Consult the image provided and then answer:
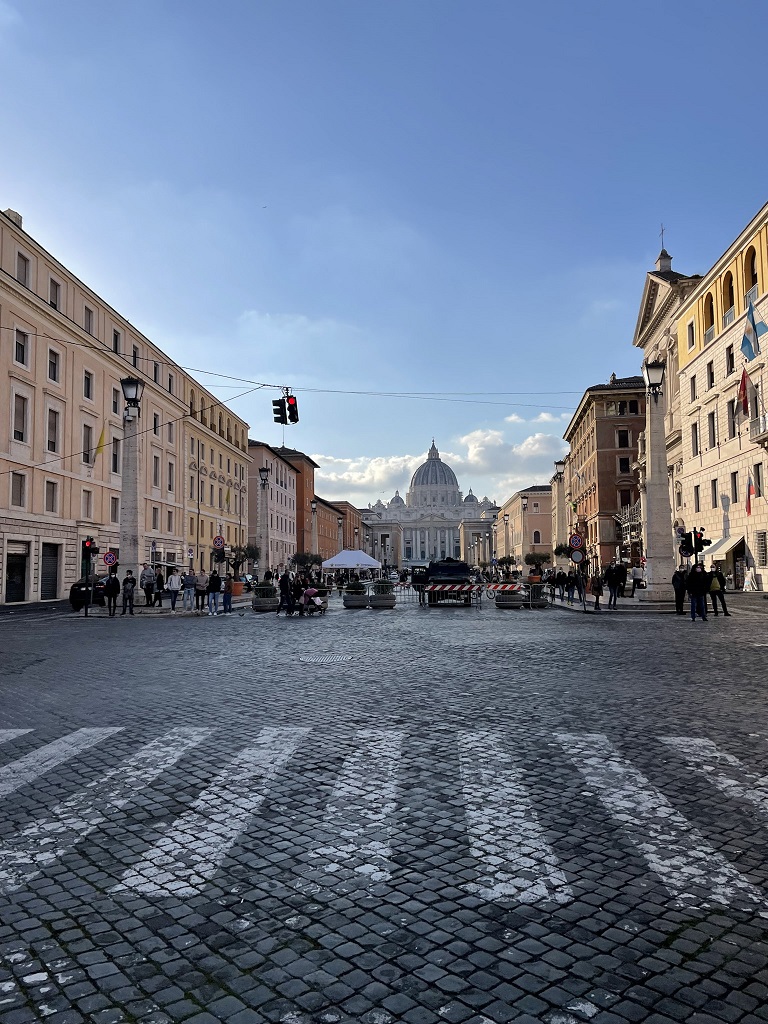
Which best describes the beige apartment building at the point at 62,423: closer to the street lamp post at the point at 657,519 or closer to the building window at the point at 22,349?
the building window at the point at 22,349

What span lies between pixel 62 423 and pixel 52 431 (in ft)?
2.62

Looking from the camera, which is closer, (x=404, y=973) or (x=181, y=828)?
(x=404, y=973)

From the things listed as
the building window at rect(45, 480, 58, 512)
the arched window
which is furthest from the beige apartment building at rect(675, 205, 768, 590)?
the building window at rect(45, 480, 58, 512)

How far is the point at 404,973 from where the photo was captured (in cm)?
294

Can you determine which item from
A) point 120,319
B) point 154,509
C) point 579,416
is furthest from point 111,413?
point 579,416

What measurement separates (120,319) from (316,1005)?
4224 centimetres

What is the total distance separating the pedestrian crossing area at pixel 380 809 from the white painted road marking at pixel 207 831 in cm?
1

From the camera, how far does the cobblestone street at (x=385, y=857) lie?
112 inches

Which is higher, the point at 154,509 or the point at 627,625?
the point at 154,509

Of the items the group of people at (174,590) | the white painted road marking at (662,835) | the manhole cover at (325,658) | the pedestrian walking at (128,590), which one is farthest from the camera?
the pedestrian walking at (128,590)

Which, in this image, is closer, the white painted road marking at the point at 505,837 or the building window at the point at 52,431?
the white painted road marking at the point at 505,837

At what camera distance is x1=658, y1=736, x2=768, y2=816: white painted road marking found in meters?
5.07

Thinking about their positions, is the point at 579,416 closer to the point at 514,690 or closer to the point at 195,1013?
the point at 514,690

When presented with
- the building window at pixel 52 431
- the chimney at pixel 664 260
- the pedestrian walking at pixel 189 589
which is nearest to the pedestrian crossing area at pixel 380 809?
the pedestrian walking at pixel 189 589
